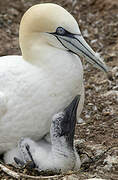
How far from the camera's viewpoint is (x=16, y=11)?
9.46m

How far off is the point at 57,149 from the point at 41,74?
703 millimetres

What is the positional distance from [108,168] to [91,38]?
3.83 m

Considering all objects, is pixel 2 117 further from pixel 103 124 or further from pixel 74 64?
pixel 103 124

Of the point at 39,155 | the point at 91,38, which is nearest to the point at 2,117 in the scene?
the point at 39,155

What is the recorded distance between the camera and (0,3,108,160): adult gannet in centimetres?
500

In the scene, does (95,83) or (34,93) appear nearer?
(34,93)

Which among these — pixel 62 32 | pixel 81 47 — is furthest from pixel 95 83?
pixel 62 32

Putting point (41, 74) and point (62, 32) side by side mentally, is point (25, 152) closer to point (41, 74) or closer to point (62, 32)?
point (41, 74)

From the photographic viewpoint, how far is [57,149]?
5074 mm

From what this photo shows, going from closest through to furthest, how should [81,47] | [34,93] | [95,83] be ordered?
1. [34,93]
2. [81,47]
3. [95,83]

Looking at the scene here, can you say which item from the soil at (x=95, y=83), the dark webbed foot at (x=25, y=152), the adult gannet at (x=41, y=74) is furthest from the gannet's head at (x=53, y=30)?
the soil at (x=95, y=83)

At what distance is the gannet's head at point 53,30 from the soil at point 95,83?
973 mm

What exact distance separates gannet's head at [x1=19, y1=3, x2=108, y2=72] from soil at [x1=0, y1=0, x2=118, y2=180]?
97 centimetres

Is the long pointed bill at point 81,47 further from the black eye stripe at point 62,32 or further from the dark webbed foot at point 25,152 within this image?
the dark webbed foot at point 25,152
